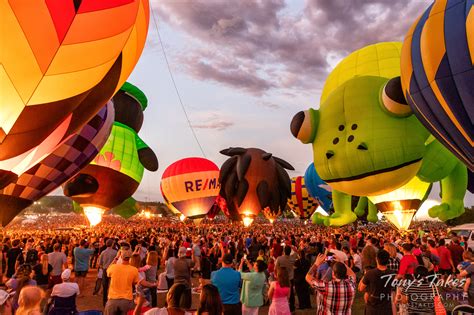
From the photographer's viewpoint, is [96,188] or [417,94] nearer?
[417,94]

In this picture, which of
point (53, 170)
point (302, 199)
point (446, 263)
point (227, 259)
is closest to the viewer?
point (227, 259)

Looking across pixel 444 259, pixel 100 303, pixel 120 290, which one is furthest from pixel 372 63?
pixel 120 290

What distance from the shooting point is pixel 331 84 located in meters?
13.2

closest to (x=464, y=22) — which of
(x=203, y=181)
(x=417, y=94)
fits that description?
(x=417, y=94)

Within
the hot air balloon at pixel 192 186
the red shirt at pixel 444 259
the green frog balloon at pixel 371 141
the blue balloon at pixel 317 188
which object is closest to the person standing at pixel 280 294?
the red shirt at pixel 444 259

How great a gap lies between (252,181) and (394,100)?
33.4 ft

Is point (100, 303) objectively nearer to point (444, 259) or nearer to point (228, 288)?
point (228, 288)

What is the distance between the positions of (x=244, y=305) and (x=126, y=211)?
85.1ft

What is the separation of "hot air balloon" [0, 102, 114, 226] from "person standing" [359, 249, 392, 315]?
769 cm

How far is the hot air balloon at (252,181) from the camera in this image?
19.0 m

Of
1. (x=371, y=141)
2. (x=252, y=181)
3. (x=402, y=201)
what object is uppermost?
(x=252, y=181)

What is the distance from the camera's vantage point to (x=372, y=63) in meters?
12.2

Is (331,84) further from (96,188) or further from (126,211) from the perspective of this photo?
(126,211)

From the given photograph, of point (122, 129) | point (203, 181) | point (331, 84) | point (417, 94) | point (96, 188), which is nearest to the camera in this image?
point (417, 94)
